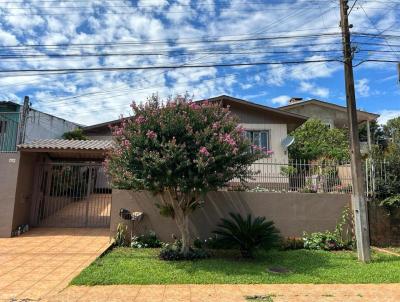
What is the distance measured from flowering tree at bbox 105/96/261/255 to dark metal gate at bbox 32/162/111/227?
187 inches

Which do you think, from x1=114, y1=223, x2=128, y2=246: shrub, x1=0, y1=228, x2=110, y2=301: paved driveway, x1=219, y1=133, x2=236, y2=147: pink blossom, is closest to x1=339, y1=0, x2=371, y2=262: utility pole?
x1=219, y1=133, x2=236, y2=147: pink blossom

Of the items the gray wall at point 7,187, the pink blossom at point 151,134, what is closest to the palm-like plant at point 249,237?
the pink blossom at point 151,134

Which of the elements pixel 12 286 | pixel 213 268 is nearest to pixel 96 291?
pixel 12 286

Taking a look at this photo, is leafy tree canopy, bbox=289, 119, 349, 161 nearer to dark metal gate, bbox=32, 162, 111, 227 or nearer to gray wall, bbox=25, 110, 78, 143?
dark metal gate, bbox=32, 162, 111, 227

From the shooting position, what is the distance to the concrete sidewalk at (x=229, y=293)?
5.93m

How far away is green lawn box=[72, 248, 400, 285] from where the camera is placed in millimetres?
6981

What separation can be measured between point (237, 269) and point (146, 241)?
10.9 feet

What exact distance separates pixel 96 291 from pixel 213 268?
103 inches

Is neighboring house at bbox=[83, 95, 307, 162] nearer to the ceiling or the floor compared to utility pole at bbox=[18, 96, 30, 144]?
nearer to the ceiling

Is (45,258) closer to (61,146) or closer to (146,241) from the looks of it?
(146,241)

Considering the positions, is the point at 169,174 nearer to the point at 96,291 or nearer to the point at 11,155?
the point at 96,291

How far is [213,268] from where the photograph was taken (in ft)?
25.7

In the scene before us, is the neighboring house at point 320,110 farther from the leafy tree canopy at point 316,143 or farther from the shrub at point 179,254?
the shrub at point 179,254

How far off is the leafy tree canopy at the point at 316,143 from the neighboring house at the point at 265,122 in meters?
2.90
